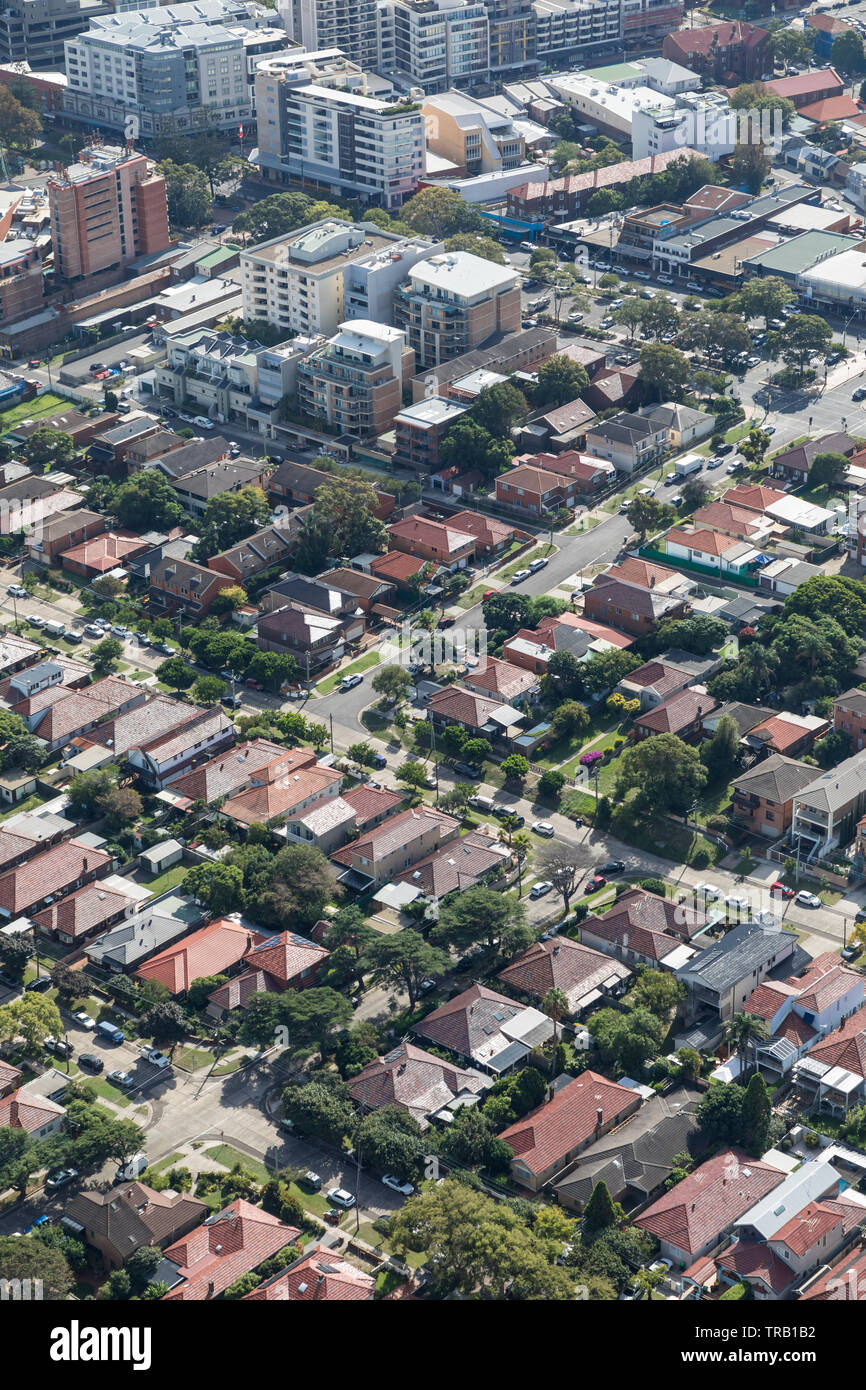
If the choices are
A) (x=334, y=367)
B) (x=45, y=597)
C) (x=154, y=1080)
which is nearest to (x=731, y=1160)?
(x=154, y=1080)

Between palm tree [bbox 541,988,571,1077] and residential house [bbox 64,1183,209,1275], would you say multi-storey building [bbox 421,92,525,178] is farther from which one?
residential house [bbox 64,1183,209,1275]

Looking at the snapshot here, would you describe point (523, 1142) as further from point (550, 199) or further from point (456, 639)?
point (550, 199)

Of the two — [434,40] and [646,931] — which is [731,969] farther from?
[434,40]

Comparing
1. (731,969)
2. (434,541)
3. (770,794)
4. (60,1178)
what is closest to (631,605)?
(434,541)

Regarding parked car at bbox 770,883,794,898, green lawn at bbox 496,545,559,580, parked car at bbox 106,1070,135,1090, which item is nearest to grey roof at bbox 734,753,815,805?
parked car at bbox 770,883,794,898

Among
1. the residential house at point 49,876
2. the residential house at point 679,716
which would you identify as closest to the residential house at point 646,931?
the residential house at point 679,716

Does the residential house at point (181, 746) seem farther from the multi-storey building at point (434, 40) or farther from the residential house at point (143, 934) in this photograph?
the multi-storey building at point (434, 40)
